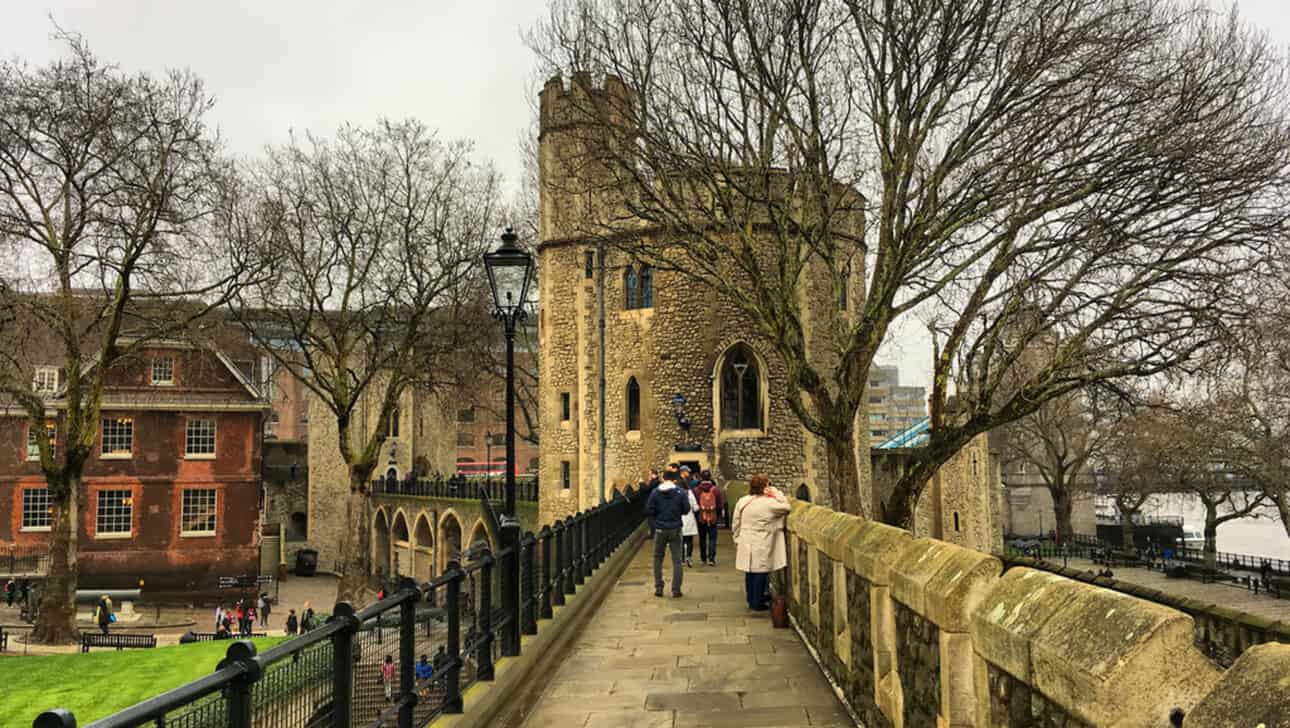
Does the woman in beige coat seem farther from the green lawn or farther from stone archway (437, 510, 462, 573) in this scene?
stone archway (437, 510, 462, 573)

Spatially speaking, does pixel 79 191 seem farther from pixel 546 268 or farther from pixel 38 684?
pixel 546 268

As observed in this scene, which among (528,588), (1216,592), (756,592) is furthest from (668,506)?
(1216,592)

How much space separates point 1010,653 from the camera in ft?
11.2

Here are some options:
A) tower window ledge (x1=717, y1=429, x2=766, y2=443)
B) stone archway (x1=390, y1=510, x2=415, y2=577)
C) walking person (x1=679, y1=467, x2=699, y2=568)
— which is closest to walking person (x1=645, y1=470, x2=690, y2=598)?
walking person (x1=679, y1=467, x2=699, y2=568)

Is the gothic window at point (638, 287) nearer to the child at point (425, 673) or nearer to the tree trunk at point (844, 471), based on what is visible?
the tree trunk at point (844, 471)

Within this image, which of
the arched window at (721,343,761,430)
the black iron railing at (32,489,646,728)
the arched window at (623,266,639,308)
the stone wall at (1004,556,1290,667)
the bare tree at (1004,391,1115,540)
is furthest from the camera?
the bare tree at (1004,391,1115,540)

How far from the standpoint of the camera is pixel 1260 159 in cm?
1455

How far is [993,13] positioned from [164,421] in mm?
33739

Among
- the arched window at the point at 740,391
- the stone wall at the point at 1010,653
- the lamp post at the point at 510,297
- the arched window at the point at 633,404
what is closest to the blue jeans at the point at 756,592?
the lamp post at the point at 510,297

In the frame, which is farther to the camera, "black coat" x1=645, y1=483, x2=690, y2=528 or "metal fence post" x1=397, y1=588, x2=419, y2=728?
"black coat" x1=645, y1=483, x2=690, y2=528

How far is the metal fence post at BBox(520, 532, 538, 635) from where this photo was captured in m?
8.92

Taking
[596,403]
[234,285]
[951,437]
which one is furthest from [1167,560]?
[234,285]

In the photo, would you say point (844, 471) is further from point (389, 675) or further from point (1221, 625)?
point (389, 675)

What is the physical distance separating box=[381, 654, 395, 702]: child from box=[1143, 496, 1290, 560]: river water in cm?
5116
